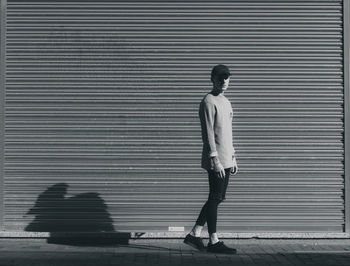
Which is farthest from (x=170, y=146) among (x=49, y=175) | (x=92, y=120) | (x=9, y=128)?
(x=9, y=128)

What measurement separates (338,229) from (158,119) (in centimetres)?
284

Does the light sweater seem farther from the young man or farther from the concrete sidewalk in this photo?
the concrete sidewalk

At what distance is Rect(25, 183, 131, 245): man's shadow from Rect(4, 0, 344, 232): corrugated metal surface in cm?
1

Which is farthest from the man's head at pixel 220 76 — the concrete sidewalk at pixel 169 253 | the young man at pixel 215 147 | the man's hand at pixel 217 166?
the concrete sidewalk at pixel 169 253

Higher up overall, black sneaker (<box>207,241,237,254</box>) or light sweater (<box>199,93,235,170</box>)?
light sweater (<box>199,93,235,170</box>)

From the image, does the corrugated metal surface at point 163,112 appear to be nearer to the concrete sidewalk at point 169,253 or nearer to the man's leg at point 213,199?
the concrete sidewalk at point 169,253

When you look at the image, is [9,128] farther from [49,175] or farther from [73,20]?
[73,20]

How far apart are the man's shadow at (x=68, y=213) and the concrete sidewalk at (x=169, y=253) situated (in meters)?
0.28

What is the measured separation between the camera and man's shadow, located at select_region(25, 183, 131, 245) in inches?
327

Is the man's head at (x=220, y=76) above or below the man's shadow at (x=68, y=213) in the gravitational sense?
above

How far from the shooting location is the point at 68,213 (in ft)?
27.3

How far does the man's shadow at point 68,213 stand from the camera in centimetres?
830

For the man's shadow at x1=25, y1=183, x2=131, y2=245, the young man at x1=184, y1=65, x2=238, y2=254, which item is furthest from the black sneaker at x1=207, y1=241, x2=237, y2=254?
the man's shadow at x1=25, y1=183, x2=131, y2=245

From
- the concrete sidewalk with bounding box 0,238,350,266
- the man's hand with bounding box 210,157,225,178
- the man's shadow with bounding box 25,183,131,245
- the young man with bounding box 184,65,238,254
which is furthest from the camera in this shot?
the man's shadow with bounding box 25,183,131,245
